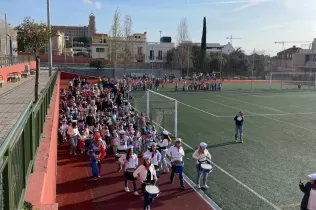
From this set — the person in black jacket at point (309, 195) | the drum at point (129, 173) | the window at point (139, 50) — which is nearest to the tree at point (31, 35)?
the drum at point (129, 173)

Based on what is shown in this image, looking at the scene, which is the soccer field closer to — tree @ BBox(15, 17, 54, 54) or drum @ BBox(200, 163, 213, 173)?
drum @ BBox(200, 163, 213, 173)

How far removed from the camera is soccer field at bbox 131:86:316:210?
389 inches

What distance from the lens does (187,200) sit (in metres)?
9.61

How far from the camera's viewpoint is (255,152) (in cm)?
1461

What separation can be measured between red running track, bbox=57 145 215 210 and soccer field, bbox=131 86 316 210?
34.5 inches

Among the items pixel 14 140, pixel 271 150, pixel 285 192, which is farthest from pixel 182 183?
pixel 14 140

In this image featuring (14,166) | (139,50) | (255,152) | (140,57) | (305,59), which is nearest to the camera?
(14,166)

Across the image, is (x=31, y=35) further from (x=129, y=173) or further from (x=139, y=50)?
(x=139, y=50)

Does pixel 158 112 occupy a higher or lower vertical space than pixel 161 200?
higher

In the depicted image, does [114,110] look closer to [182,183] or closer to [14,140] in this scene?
[182,183]

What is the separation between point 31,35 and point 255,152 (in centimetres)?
1093

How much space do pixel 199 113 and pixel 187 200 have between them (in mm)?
15754

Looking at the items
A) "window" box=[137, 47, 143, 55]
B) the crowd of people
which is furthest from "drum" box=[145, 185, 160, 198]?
"window" box=[137, 47, 143, 55]

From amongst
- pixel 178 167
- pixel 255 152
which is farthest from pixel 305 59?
pixel 178 167
